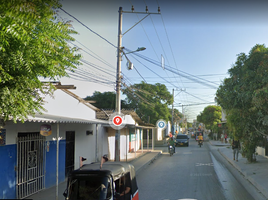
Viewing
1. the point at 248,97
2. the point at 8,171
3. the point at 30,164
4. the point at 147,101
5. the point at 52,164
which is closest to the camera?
the point at 8,171

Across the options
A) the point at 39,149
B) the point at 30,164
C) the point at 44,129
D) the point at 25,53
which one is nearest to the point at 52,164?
the point at 39,149

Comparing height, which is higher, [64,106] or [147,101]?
[147,101]

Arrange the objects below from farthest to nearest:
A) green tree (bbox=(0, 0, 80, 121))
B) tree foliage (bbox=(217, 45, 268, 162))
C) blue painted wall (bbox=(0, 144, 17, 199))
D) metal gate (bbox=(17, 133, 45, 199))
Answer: tree foliage (bbox=(217, 45, 268, 162)), metal gate (bbox=(17, 133, 45, 199)), blue painted wall (bbox=(0, 144, 17, 199)), green tree (bbox=(0, 0, 80, 121))

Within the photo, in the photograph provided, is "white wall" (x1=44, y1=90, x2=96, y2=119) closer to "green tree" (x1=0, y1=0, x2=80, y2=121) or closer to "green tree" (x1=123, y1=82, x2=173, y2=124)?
"green tree" (x1=0, y1=0, x2=80, y2=121)

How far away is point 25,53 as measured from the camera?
17.6 feet

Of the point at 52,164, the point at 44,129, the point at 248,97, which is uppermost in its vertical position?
the point at 248,97

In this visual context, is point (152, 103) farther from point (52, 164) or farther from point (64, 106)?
point (52, 164)

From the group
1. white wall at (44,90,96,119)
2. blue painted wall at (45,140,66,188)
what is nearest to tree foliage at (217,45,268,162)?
white wall at (44,90,96,119)

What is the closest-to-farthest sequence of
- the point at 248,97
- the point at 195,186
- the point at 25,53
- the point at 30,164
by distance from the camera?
the point at 25,53 → the point at 30,164 → the point at 195,186 → the point at 248,97

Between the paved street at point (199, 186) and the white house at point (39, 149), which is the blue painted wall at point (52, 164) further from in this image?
the paved street at point (199, 186)

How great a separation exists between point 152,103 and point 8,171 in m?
36.3

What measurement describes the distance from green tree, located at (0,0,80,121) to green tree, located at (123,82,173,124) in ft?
111

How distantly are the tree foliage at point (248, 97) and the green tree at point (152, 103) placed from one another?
24.6m

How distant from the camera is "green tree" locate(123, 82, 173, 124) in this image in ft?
139
